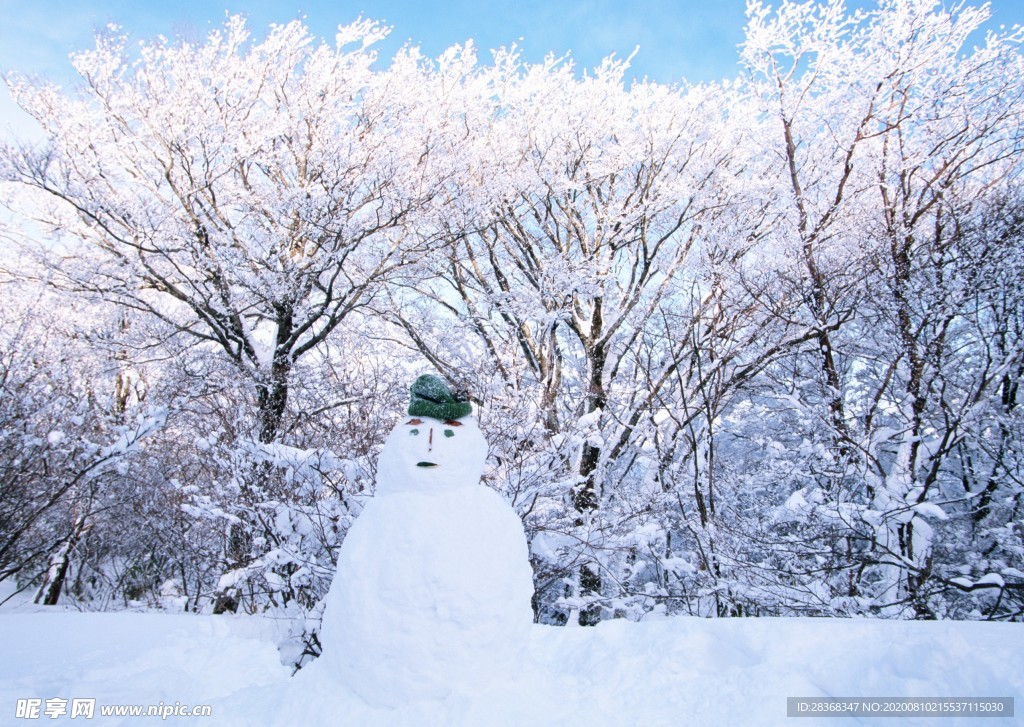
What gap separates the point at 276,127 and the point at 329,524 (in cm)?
747

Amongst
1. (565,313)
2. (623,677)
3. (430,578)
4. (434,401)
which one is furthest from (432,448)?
(565,313)

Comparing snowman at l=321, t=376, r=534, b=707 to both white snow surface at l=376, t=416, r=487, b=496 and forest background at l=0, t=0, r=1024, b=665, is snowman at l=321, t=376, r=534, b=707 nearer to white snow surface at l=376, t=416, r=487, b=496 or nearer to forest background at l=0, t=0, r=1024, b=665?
white snow surface at l=376, t=416, r=487, b=496

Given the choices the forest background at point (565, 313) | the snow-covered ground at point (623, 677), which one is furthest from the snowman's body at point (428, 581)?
the forest background at point (565, 313)

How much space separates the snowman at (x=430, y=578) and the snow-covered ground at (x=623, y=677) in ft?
0.44

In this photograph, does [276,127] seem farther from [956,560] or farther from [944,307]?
[956,560]

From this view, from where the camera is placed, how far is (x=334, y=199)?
353 inches

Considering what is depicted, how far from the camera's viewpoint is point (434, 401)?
270cm

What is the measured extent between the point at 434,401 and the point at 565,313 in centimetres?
694

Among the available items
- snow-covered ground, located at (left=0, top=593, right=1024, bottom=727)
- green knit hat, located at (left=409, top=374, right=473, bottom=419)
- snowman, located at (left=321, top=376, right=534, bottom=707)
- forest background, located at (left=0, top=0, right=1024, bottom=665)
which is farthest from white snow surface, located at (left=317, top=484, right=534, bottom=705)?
forest background, located at (left=0, top=0, right=1024, bottom=665)

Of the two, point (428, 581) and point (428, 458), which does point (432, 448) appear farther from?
point (428, 581)

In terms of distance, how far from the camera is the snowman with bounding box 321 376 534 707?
234 cm

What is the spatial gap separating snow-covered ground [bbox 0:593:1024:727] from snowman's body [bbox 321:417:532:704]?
5.4 inches

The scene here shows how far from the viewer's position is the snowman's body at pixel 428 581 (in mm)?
2340

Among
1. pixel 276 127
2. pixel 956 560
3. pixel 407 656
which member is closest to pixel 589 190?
pixel 276 127
